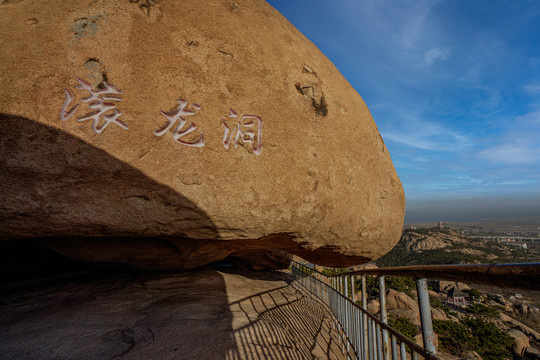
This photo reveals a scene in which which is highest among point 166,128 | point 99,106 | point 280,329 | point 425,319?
point 99,106

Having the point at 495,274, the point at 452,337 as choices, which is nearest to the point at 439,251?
the point at 452,337

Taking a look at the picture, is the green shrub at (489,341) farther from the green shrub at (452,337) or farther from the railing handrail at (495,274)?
the railing handrail at (495,274)

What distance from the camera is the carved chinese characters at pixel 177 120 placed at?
2.57 meters

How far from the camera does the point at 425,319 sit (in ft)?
4.38

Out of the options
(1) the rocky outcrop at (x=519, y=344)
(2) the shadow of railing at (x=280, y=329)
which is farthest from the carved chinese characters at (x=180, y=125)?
(1) the rocky outcrop at (x=519, y=344)

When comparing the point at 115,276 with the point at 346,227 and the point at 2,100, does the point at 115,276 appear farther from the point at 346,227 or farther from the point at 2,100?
the point at 346,227

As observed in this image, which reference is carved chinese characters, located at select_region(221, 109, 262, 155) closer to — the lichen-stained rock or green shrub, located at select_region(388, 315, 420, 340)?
the lichen-stained rock

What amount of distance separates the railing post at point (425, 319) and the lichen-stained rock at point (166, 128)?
1945 mm

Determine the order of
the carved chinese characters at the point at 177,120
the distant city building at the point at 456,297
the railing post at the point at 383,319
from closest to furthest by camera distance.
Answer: the railing post at the point at 383,319 < the carved chinese characters at the point at 177,120 < the distant city building at the point at 456,297

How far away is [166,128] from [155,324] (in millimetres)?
2209

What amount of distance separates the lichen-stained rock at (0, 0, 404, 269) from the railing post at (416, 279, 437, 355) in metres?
1.95

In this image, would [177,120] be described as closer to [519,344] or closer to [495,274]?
[495,274]

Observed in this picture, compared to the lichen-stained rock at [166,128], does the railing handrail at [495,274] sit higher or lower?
lower

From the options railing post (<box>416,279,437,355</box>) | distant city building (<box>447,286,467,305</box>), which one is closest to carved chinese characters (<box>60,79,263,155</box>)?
railing post (<box>416,279,437,355</box>)
